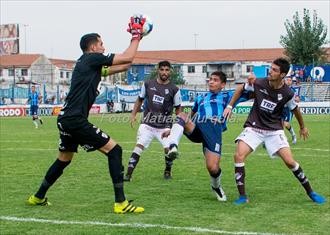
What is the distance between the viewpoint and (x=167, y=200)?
26.2ft

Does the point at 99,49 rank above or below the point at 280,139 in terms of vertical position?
above

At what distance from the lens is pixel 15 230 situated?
20.2 ft

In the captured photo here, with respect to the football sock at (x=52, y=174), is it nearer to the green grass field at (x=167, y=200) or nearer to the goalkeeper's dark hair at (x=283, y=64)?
the green grass field at (x=167, y=200)

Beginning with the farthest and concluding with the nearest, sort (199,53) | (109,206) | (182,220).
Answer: (199,53), (109,206), (182,220)

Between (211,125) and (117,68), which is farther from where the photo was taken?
(211,125)

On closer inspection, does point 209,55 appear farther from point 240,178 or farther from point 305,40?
point 240,178

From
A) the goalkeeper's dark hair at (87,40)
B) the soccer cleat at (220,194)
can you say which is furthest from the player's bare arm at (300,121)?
the goalkeeper's dark hair at (87,40)

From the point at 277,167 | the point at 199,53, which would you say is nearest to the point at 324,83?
the point at 277,167

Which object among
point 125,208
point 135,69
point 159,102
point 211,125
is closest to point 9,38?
point 135,69

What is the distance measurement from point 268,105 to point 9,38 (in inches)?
3052

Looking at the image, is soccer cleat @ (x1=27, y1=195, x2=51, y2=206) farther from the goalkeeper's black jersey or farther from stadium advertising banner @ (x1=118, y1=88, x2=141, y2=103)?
stadium advertising banner @ (x1=118, y1=88, x2=141, y2=103)

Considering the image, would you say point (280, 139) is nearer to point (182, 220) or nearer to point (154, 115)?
point (182, 220)

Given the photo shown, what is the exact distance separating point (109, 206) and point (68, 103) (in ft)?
5.07

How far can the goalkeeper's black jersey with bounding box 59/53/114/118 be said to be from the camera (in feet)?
22.4
